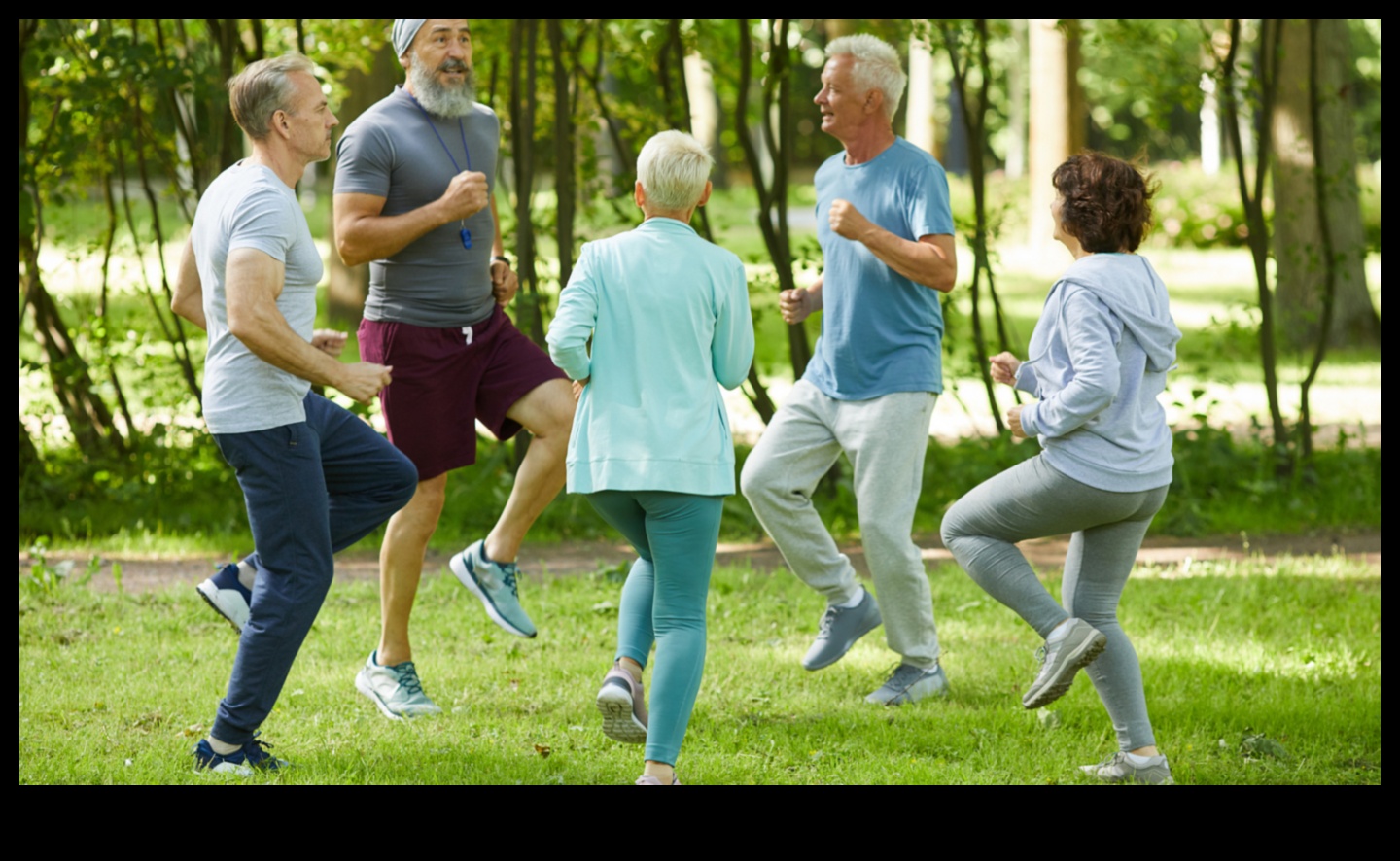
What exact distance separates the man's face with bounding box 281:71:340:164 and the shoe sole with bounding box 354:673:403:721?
5.59 feet

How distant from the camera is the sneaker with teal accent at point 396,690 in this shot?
461 cm

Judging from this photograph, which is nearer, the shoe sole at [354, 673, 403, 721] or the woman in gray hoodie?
the woman in gray hoodie

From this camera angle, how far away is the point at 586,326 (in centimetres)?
361

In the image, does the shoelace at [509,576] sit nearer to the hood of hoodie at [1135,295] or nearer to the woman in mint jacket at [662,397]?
the woman in mint jacket at [662,397]

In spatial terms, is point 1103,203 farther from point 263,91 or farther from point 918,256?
point 263,91

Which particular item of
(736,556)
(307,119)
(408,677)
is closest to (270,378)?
(307,119)

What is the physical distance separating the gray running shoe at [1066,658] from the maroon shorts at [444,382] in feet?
5.86

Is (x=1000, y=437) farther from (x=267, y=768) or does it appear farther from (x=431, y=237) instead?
(x=267, y=768)

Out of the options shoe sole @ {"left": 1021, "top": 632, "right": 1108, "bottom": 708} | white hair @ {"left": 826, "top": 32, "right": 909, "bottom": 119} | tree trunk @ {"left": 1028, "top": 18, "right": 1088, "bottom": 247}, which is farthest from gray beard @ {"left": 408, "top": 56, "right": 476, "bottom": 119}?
tree trunk @ {"left": 1028, "top": 18, "right": 1088, "bottom": 247}

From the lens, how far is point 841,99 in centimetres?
470

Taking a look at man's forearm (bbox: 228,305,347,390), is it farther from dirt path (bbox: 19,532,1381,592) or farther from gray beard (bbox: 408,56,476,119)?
dirt path (bbox: 19,532,1381,592)

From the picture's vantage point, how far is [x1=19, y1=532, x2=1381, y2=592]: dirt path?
22.0ft
